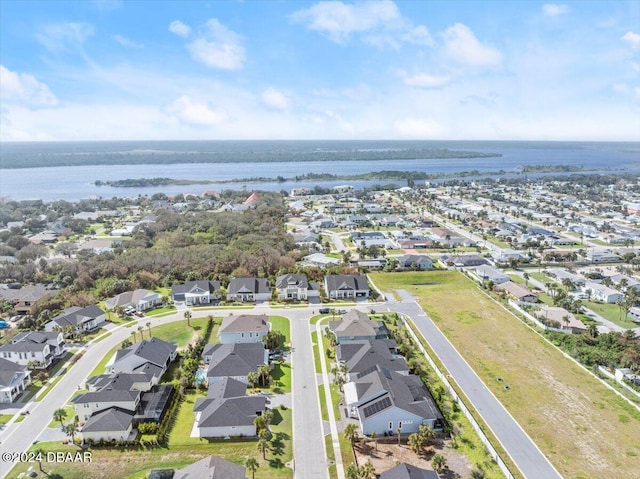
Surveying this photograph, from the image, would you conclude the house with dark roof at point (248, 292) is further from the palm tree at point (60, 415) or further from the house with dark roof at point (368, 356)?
the palm tree at point (60, 415)

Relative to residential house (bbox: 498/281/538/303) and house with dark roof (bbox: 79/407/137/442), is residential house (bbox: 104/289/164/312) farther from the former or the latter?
residential house (bbox: 498/281/538/303)

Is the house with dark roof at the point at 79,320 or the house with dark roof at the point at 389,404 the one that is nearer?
the house with dark roof at the point at 389,404

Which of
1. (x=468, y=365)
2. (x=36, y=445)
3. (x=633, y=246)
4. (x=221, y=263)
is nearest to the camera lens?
(x=36, y=445)

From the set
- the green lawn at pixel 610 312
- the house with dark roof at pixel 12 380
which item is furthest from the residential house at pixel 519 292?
the house with dark roof at pixel 12 380

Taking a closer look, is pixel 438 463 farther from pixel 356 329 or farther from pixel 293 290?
pixel 293 290

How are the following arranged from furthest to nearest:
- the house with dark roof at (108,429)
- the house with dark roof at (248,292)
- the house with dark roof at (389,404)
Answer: the house with dark roof at (248,292)
the house with dark roof at (389,404)
the house with dark roof at (108,429)

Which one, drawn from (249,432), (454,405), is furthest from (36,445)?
(454,405)

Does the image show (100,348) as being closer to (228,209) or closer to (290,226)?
(290,226)

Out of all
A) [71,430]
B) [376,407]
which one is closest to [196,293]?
[71,430]
